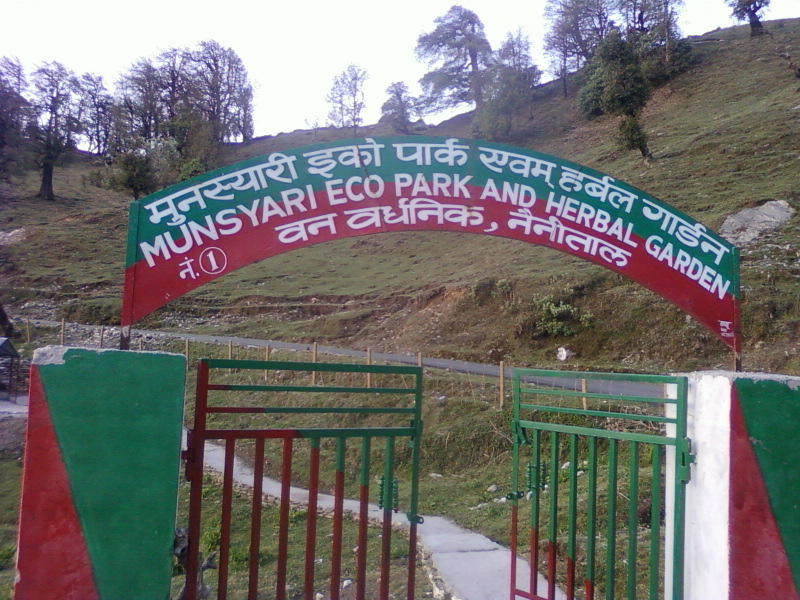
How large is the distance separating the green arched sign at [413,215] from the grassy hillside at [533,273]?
39.7 ft

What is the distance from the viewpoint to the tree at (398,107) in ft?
180

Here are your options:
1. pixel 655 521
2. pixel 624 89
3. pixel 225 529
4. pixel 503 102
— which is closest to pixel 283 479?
pixel 225 529

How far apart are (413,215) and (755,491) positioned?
7.77ft

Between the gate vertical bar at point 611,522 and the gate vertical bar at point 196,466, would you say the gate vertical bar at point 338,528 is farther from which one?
the gate vertical bar at point 611,522

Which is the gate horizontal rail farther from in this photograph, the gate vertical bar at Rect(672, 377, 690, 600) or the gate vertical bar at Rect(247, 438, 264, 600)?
the gate vertical bar at Rect(672, 377, 690, 600)

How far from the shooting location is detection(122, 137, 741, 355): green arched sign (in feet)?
11.8

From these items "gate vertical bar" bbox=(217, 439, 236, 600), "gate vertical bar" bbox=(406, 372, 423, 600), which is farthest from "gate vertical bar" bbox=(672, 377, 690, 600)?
"gate vertical bar" bbox=(217, 439, 236, 600)

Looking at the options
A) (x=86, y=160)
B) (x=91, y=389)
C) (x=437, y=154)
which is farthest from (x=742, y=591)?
(x=86, y=160)

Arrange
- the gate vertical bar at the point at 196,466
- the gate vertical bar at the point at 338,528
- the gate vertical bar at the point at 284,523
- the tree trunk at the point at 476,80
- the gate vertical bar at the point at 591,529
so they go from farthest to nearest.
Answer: the tree trunk at the point at 476,80 < the gate vertical bar at the point at 591,529 < the gate vertical bar at the point at 338,528 < the gate vertical bar at the point at 284,523 < the gate vertical bar at the point at 196,466

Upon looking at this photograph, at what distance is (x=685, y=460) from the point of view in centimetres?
352

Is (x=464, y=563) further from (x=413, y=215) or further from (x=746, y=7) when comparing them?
(x=746, y=7)

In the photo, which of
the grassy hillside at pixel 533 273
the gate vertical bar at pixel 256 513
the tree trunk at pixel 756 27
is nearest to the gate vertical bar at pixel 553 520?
the gate vertical bar at pixel 256 513

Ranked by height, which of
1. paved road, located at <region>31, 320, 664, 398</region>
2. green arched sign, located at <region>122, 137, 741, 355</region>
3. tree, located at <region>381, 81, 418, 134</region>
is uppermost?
tree, located at <region>381, 81, 418, 134</region>

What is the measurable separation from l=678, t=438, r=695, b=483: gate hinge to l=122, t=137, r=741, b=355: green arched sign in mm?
1190
